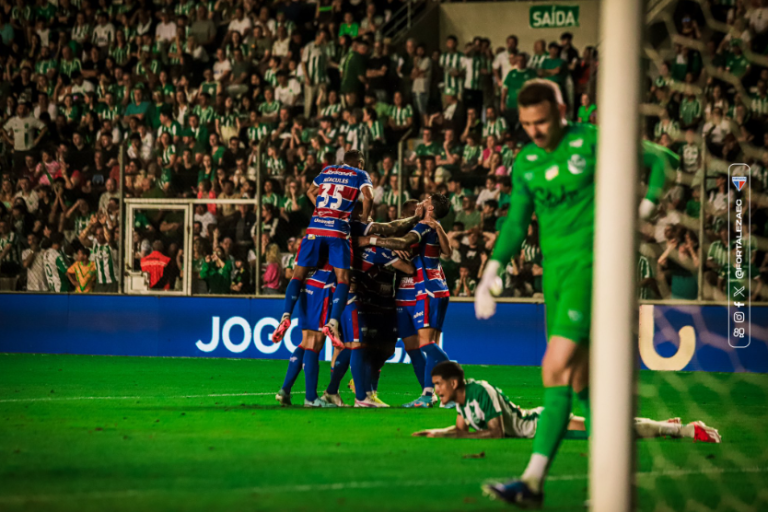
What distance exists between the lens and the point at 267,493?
17.6 feet

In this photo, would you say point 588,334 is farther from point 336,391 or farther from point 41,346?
point 41,346

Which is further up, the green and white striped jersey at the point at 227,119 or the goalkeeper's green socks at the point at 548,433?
the green and white striped jersey at the point at 227,119

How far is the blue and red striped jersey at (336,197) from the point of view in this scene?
10586 mm

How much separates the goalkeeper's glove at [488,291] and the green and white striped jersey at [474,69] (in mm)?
12822

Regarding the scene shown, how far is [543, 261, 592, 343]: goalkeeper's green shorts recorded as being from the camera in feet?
17.5

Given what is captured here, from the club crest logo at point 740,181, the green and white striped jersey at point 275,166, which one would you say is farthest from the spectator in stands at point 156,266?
the club crest logo at point 740,181

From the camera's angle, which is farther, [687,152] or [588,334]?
[687,152]

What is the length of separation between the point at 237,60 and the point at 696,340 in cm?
1010

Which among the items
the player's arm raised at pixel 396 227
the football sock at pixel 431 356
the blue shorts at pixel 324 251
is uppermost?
the player's arm raised at pixel 396 227

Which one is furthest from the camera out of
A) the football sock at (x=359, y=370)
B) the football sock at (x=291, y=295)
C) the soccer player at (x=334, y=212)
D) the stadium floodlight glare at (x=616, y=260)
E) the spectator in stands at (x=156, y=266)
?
the spectator in stands at (x=156, y=266)

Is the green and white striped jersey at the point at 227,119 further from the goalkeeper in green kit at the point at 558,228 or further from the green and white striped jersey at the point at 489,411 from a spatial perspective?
the goalkeeper in green kit at the point at 558,228

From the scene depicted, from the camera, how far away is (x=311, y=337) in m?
9.81

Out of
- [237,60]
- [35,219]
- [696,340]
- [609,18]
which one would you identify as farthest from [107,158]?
[609,18]

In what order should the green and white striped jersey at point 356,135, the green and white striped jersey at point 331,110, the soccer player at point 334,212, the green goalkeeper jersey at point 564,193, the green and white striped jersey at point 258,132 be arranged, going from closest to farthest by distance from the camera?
the green goalkeeper jersey at point 564,193 < the soccer player at point 334,212 < the green and white striped jersey at point 356,135 < the green and white striped jersey at point 331,110 < the green and white striped jersey at point 258,132
